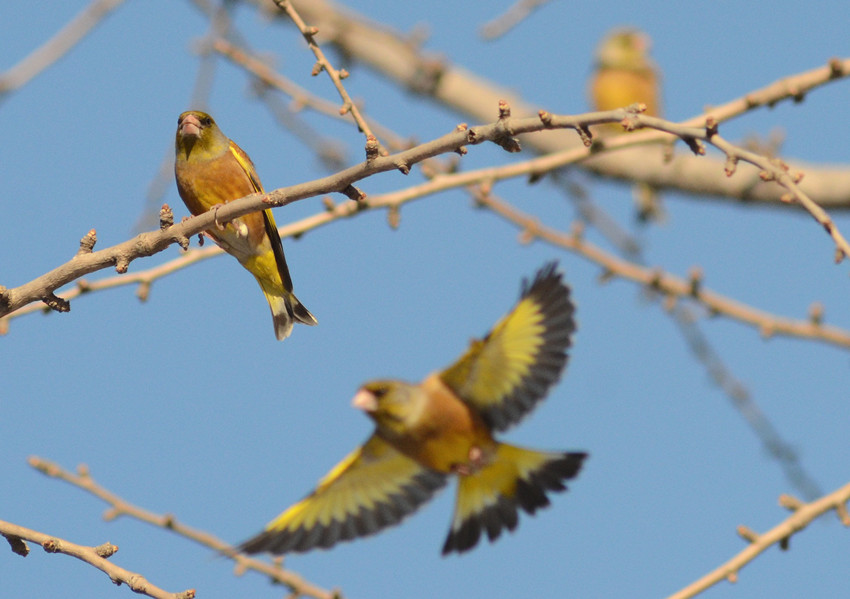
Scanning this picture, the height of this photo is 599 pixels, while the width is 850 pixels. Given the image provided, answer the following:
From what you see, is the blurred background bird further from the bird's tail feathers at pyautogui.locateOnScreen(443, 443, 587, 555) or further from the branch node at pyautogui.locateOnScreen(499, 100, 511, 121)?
the branch node at pyautogui.locateOnScreen(499, 100, 511, 121)

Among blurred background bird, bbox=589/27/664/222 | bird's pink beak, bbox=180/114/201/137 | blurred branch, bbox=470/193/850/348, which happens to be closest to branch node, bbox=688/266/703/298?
blurred branch, bbox=470/193/850/348

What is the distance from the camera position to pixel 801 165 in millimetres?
5715

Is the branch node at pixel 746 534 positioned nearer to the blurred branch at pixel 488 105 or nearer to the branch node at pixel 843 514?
the branch node at pixel 843 514

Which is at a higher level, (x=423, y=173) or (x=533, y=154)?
(x=533, y=154)

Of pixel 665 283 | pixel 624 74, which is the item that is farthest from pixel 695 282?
pixel 624 74

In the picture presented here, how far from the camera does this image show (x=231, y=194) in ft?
13.5

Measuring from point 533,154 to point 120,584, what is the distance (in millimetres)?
5398

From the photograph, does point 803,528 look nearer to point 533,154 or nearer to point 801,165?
point 801,165

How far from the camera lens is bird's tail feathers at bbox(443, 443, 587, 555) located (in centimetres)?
573

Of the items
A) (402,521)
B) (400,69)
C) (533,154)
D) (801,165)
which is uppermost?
(400,69)

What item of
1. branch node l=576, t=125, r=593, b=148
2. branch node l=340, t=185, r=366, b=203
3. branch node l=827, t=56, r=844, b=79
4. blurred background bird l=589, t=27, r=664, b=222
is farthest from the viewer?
blurred background bird l=589, t=27, r=664, b=222

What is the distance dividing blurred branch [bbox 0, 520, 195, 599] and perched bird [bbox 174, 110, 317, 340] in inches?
69.9

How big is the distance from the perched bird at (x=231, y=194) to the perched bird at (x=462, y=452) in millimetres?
1551

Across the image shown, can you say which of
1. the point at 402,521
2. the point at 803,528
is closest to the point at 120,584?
the point at 803,528
